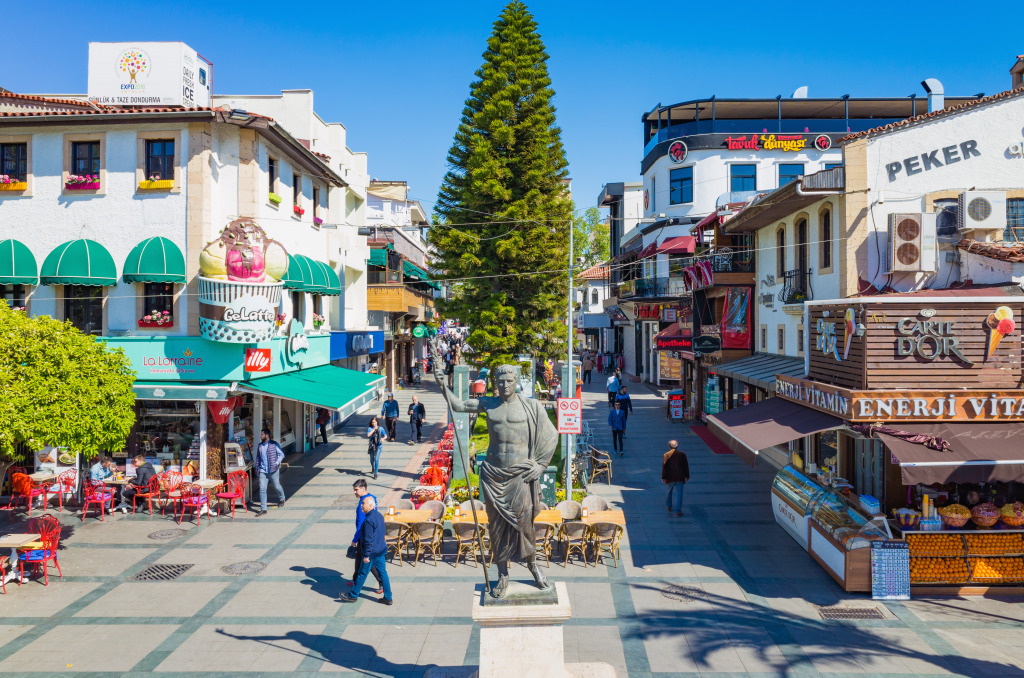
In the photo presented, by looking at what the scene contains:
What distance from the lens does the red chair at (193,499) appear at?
51.8 ft

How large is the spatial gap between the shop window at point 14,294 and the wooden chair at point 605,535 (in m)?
15.5

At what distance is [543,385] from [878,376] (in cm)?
2416

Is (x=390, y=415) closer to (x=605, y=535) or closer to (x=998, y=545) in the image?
(x=605, y=535)

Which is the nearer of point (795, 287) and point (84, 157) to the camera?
point (84, 157)

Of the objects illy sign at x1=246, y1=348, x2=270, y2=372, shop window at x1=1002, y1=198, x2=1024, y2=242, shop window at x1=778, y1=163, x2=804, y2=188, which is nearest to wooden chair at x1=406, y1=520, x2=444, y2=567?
illy sign at x1=246, y1=348, x2=270, y2=372

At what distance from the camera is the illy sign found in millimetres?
17156

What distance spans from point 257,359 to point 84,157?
6882mm

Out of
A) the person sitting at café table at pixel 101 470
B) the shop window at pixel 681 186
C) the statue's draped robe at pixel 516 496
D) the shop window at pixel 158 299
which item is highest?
the shop window at pixel 681 186

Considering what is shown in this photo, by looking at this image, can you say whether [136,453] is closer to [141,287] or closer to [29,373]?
[141,287]

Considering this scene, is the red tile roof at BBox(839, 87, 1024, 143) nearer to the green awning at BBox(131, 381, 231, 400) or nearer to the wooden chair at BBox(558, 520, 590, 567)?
the wooden chair at BBox(558, 520, 590, 567)

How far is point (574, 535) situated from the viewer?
12.9 metres

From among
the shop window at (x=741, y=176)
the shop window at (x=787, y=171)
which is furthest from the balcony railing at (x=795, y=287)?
the shop window at (x=787, y=171)

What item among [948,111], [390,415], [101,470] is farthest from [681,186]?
[101,470]

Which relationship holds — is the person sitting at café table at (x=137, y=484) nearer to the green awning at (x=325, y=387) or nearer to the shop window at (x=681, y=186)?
the green awning at (x=325, y=387)
